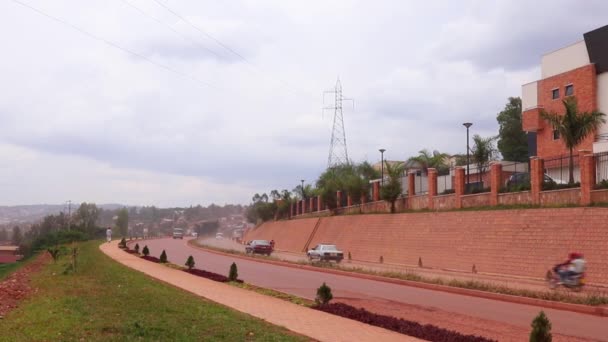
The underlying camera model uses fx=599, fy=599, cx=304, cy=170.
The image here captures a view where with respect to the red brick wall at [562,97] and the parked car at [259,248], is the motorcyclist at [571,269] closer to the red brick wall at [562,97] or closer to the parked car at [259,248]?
the red brick wall at [562,97]

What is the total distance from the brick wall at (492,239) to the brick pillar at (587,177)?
3.80 feet

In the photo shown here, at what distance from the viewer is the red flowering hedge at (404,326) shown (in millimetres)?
10156

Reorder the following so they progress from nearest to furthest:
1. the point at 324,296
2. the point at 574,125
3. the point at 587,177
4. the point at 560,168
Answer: the point at 324,296, the point at 587,177, the point at 574,125, the point at 560,168

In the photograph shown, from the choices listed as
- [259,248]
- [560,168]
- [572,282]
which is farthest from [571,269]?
[259,248]

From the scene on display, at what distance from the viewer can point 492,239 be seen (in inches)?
1141

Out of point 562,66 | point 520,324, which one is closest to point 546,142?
point 562,66

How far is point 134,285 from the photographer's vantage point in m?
17.2

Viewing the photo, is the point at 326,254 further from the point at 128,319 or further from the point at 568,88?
the point at 128,319

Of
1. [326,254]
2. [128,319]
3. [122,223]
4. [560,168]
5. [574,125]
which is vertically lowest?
[326,254]

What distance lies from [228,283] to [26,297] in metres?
6.97

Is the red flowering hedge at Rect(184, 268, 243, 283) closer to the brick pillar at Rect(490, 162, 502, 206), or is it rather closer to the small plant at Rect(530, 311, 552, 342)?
the small plant at Rect(530, 311, 552, 342)

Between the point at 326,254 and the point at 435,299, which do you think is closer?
the point at 435,299

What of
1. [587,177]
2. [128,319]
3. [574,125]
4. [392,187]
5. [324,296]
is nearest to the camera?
[128,319]

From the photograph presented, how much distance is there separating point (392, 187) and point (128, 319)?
3300 centimetres
